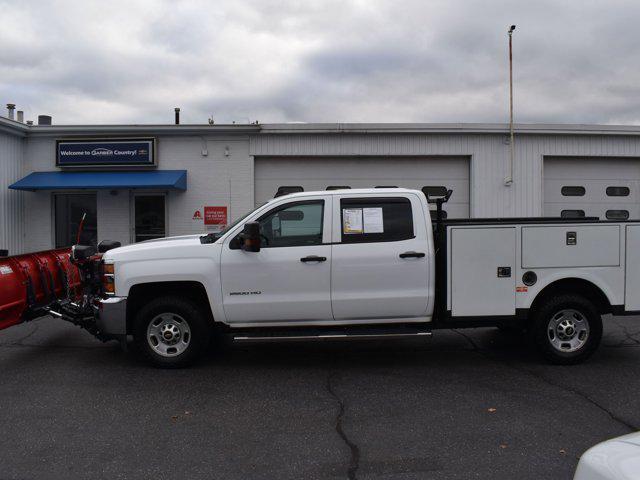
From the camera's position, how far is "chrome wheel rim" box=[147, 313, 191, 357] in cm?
620

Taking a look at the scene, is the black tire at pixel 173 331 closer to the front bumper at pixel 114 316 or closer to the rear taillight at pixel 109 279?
the front bumper at pixel 114 316

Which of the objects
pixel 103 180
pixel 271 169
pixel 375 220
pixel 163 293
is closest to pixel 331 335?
pixel 375 220

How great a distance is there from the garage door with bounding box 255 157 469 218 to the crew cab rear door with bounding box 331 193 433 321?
28.4 ft

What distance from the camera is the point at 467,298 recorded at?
619 centimetres

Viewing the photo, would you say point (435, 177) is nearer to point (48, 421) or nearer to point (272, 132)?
point (272, 132)

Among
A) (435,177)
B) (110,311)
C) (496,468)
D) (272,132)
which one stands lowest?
(496,468)

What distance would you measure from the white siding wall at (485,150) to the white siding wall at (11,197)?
619 cm

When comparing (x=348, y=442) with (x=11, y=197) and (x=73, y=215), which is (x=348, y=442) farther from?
(x=11, y=197)

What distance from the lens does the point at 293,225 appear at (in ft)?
20.4

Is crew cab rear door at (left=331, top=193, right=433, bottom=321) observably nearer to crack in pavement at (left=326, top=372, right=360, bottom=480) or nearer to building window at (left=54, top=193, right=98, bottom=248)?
crack in pavement at (left=326, top=372, right=360, bottom=480)

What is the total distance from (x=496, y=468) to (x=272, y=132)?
1181cm

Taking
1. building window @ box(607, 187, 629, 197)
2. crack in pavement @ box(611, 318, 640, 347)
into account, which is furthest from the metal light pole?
crack in pavement @ box(611, 318, 640, 347)

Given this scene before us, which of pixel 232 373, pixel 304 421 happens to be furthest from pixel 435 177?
pixel 304 421

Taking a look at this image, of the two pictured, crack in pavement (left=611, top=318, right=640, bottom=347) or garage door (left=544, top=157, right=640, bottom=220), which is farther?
garage door (left=544, top=157, right=640, bottom=220)
